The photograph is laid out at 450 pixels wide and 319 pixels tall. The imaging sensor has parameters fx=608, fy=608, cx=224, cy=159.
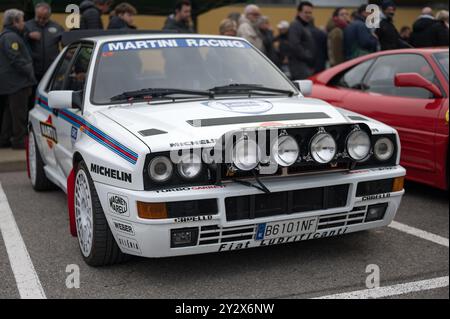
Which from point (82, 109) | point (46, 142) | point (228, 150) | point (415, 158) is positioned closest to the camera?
point (228, 150)

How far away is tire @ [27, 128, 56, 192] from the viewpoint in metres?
5.23

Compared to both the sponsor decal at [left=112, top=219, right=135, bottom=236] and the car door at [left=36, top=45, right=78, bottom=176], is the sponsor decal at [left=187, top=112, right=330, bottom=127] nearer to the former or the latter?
the sponsor decal at [left=112, top=219, right=135, bottom=236]

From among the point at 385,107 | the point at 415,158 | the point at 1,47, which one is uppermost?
the point at 1,47

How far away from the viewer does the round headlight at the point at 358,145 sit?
3049 mm

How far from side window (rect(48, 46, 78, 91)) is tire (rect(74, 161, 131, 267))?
55.1 inches

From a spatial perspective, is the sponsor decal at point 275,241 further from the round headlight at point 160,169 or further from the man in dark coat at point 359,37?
the man in dark coat at point 359,37

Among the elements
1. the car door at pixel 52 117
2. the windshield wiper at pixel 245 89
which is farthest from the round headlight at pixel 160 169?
the car door at pixel 52 117

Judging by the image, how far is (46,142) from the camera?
4.82 m

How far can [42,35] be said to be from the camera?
2588 mm

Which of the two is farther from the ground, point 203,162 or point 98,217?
point 203,162

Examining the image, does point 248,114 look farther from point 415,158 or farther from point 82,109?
point 415,158

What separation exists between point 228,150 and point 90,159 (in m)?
0.97

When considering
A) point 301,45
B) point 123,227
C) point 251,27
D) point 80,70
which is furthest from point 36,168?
point 301,45
